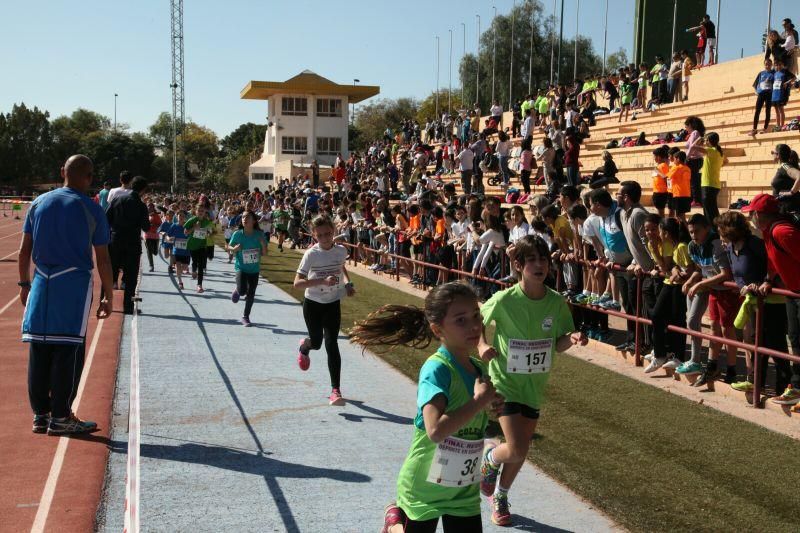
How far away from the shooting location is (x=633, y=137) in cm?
2380

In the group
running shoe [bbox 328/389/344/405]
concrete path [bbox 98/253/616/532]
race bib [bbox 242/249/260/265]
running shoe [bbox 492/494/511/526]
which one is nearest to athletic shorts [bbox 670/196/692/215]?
concrete path [bbox 98/253/616/532]

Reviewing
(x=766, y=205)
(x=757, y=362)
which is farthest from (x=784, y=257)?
(x=757, y=362)

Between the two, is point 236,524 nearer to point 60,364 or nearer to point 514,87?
point 60,364

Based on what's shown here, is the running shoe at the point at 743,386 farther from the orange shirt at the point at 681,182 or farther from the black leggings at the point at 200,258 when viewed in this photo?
the black leggings at the point at 200,258

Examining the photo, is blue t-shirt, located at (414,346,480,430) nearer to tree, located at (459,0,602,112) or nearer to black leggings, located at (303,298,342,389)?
black leggings, located at (303,298,342,389)

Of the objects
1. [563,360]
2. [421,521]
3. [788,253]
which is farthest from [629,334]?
[421,521]

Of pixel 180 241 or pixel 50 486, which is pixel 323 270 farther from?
pixel 180 241

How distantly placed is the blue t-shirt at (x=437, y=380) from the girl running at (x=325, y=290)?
4646 mm

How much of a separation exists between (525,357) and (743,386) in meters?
4.43

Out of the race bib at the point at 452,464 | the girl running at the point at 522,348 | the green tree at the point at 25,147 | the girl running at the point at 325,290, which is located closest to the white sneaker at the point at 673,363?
the girl running at the point at 325,290

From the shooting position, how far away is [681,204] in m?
15.0

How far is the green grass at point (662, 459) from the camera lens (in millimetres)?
5430

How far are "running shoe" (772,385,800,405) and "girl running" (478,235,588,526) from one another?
3.79 metres

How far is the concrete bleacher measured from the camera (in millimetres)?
17672
